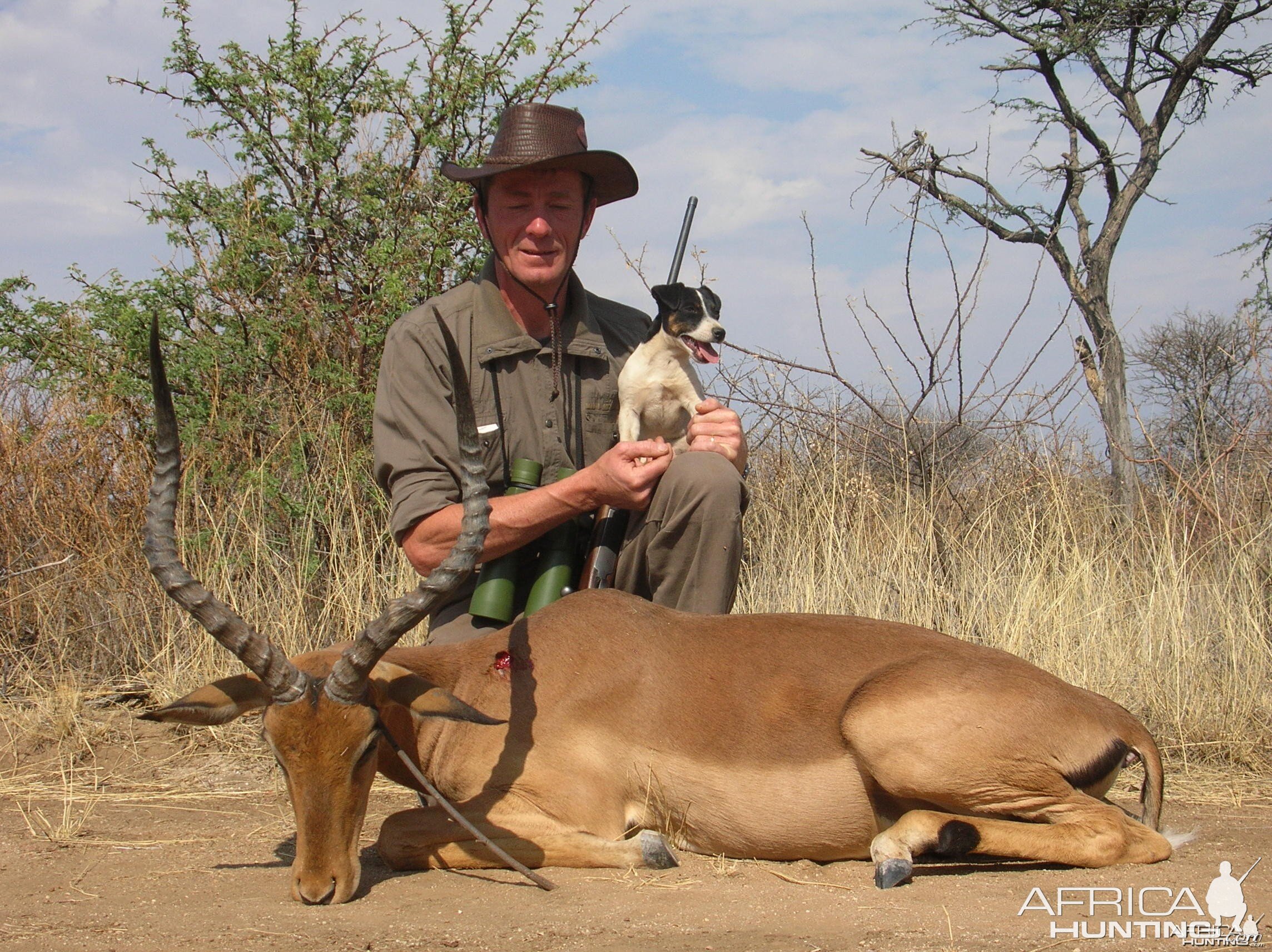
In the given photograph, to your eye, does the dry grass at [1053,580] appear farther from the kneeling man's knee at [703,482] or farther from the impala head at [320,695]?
the impala head at [320,695]

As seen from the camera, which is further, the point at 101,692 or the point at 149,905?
the point at 101,692

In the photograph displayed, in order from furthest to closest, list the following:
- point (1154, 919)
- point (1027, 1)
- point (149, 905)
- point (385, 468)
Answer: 1. point (1027, 1)
2. point (385, 468)
3. point (149, 905)
4. point (1154, 919)

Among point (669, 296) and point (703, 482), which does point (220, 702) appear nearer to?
point (703, 482)

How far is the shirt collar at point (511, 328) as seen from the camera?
5.69 meters

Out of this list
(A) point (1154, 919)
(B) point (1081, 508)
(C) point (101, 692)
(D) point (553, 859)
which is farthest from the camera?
(B) point (1081, 508)

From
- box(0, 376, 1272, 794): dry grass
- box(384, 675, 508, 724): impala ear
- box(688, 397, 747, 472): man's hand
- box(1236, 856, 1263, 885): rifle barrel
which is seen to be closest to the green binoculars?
box(688, 397, 747, 472): man's hand

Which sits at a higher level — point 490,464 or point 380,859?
point 490,464

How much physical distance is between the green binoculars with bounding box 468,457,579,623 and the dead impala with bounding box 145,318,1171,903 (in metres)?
0.62

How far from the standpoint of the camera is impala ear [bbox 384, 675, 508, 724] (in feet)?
12.7

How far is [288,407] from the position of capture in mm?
8359

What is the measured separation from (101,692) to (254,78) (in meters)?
4.72

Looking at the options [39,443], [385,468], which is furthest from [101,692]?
[385,468]

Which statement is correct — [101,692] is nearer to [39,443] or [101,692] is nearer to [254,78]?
[39,443]

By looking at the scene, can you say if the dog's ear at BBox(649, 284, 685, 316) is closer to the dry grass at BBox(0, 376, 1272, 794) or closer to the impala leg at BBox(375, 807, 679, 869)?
the dry grass at BBox(0, 376, 1272, 794)
